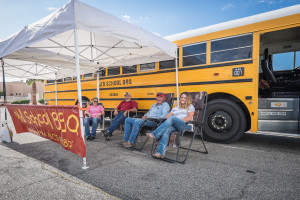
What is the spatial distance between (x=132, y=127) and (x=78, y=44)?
2.50 m

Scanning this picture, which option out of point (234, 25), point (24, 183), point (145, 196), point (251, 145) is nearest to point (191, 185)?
point (145, 196)

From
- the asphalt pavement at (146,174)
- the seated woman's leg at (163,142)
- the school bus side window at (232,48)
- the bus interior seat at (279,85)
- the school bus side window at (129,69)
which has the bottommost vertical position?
the asphalt pavement at (146,174)

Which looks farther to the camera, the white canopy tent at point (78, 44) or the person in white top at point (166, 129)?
the person in white top at point (166, 129)

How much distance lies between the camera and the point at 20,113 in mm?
4152

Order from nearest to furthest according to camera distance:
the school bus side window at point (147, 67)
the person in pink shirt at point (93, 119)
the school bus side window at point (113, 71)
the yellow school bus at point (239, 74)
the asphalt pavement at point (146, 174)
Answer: the asphalt pavement at point (146, 174)
the yellow school bus at point (239, 74)
the person in pink shirt at point (93, 119)
the school bus side window at point (147, 67)
the school bus side window at point (113, 71)

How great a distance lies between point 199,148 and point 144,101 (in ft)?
6.61

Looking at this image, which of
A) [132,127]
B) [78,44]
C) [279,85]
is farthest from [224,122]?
[78,44]

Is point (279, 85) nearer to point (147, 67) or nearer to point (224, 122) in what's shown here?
point (224, 122)

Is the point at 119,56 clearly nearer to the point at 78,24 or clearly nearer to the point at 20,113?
the point at 78,24

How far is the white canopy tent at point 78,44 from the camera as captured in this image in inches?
105

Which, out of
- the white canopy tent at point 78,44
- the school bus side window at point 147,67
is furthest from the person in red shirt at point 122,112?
the white canopy tent at point 78,44

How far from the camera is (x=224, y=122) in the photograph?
12.6ft

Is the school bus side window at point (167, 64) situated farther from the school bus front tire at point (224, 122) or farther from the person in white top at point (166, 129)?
the person in white top at point (166, 129)

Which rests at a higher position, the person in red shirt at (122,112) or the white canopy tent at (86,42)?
the white canopy tent at (86,42)
